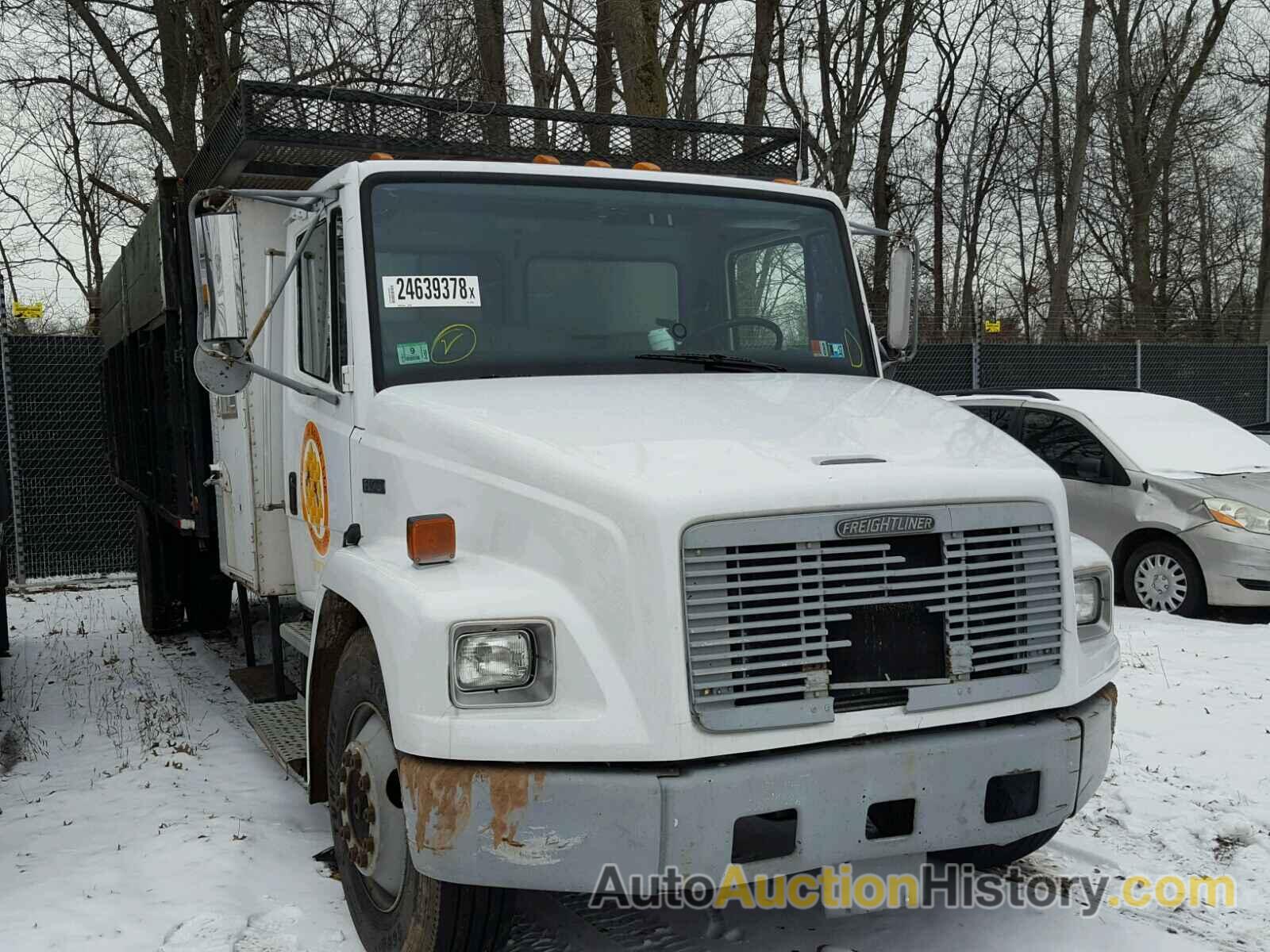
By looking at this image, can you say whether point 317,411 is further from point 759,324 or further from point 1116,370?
point 1116,370

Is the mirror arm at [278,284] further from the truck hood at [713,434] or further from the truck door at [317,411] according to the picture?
the truck hood at [713,434]

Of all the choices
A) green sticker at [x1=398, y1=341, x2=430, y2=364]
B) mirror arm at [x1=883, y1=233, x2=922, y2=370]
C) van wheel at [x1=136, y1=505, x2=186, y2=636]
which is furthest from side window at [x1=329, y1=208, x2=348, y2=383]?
van wheel at [x1=136, y1=505, x2=186, y2=636]

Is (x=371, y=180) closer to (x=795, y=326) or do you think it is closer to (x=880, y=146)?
(x=795, y=326)

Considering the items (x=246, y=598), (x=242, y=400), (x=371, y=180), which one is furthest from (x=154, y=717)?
(x=371, y=180)

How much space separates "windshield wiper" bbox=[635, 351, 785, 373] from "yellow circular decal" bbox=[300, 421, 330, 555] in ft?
4.51

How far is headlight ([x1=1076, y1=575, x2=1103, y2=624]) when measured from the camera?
3.97 m

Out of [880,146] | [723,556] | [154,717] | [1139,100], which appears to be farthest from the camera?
[1139,100]

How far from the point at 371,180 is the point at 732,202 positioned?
1513 mm

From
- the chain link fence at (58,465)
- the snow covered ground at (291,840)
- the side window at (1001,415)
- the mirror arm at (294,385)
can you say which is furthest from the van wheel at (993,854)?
the chain link fence at (58,465)

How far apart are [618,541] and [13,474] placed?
11908 mm

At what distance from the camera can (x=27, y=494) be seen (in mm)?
13430

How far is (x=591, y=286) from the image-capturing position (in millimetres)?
4719

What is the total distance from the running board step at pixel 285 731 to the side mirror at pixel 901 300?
2.98m

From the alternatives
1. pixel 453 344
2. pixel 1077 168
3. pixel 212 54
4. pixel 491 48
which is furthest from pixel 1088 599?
pixel 1077 168
